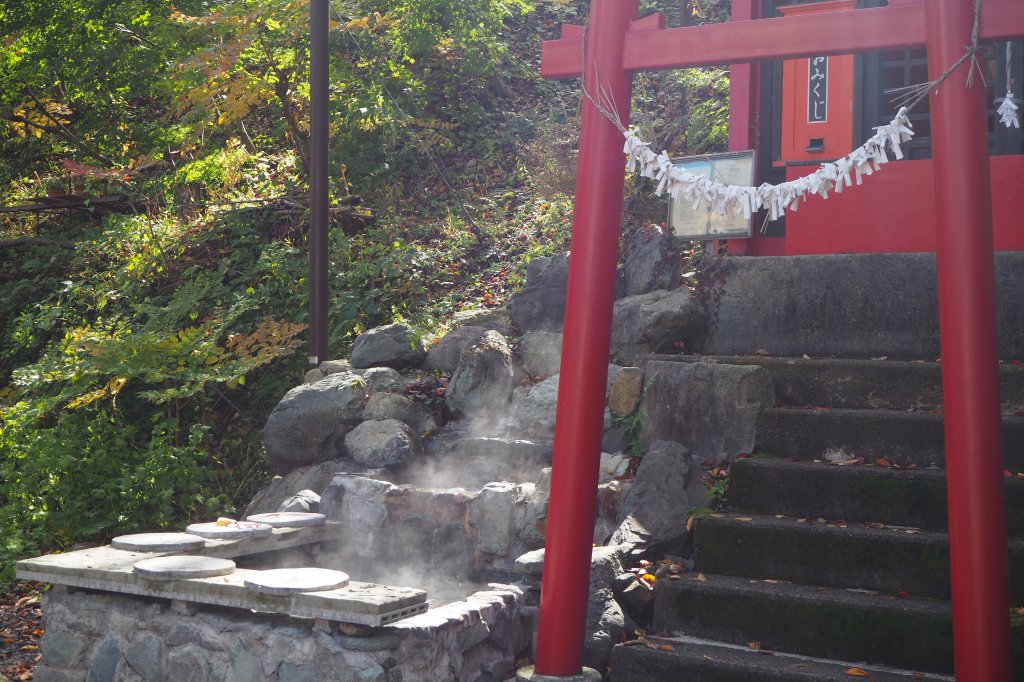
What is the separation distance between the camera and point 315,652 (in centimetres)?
407

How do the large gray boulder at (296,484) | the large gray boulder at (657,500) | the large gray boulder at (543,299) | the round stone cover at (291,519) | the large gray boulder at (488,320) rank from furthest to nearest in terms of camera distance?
the large gray boulder at (488,320) < the large gray boulder at (543,299) < the large gray boulder at (296,484) < the round stone cover at (291,519) < the large gray boulder at (657,500)

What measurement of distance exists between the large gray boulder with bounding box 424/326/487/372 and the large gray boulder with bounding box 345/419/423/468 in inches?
37.4

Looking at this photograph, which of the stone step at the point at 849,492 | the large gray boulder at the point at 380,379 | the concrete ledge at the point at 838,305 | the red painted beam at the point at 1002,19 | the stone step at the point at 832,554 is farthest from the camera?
the large gray boulder at the point at 380,379

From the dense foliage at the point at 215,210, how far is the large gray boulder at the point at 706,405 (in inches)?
128

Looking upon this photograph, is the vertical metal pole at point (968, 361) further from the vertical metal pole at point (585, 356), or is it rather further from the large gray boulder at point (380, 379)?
the large gray boulder at point (380, 379)

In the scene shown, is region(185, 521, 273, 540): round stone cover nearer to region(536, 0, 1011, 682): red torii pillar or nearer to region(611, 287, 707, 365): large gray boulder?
region(536, 0, 1011, 682): red torii pillar

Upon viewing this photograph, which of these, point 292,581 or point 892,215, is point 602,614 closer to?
point 292,581

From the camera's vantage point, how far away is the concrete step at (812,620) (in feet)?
13.7

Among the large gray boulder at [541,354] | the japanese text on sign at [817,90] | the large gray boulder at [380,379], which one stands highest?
the japanese text on sign at [817,90]

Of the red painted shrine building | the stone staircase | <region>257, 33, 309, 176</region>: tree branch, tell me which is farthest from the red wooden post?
<region>257, 33, 309, 176</region>: tree branch

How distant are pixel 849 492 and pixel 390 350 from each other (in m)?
3.85

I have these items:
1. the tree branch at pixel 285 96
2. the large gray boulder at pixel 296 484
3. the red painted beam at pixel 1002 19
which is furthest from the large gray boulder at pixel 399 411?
the tree branch at pixel 285 96

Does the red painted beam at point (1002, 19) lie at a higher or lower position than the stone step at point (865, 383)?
higher

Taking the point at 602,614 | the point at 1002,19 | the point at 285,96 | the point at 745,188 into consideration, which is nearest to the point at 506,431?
the point at 602,614
